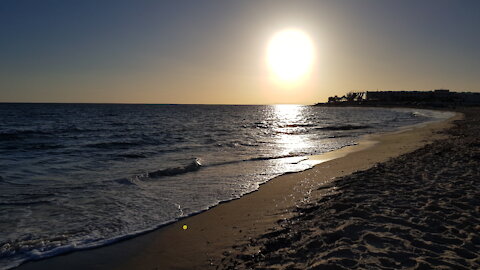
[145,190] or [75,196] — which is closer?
[75,196]

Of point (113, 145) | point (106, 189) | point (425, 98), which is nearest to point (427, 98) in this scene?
point (425, 98)

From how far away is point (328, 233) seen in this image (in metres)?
5.13

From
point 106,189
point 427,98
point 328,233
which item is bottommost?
point 106,189

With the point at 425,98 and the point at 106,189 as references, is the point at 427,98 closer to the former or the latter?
the point at 425,98

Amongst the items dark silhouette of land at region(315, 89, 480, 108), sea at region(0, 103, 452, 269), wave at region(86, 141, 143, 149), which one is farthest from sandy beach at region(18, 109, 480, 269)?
dark silhouette of land at region(315, 89, 480, 108)

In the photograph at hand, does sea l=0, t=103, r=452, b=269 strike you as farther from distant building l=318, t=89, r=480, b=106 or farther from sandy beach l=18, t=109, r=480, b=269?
distant building l=318, t=89, r=480, b=106

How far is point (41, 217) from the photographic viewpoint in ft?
23.8

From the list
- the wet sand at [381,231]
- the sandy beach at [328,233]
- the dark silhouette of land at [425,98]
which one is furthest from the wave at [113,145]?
the dark silhouette of land at [425,98]

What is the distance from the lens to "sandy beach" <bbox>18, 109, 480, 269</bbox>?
14.2 feet

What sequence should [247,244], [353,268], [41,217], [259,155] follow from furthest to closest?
1. [259,155]
2. [41,217]
3. [247,244]
4. [353,268]

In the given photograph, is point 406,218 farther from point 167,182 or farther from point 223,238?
point 167,182

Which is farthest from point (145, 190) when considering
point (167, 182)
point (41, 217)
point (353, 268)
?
point (353, 268)

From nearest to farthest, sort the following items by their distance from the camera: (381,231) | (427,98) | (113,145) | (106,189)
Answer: (381,231)
(106,189)
(113,145)
(427,98)

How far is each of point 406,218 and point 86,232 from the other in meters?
6.43
